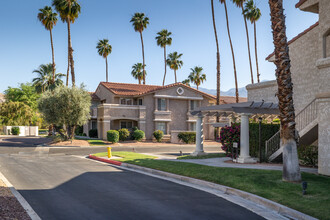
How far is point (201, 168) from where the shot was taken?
14.6 meters

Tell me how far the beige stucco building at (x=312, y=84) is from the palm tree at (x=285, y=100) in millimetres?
2196

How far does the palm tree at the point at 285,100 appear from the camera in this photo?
10.9 metres

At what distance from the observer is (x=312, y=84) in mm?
17328

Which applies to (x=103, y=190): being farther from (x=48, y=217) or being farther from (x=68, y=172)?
(x=68, y=172)

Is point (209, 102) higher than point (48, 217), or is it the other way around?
point (209, 102)

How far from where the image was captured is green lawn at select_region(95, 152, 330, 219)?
8328mm

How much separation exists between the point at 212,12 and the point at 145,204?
120 feet

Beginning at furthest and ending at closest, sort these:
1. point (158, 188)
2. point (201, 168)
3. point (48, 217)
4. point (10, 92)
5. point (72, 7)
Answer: point (10, 92) < point (72, 7) < point (201, 168) < point (158, 188) < point (48, 217)

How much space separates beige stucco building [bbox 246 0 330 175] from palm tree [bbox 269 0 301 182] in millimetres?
2196

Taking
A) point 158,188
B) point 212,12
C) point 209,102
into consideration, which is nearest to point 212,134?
point 209,102

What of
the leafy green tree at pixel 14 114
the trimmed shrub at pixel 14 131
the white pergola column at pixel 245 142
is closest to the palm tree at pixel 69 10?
the trimmed shrub at pixel 14 131

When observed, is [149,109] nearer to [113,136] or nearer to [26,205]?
[113,136]

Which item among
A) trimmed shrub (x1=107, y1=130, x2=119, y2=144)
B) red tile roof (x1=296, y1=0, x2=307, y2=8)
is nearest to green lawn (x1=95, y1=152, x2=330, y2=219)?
red tile roof (x1=296, y1=0, x2=307, y2=8)

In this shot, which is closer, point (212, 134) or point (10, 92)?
point (212, 134)
